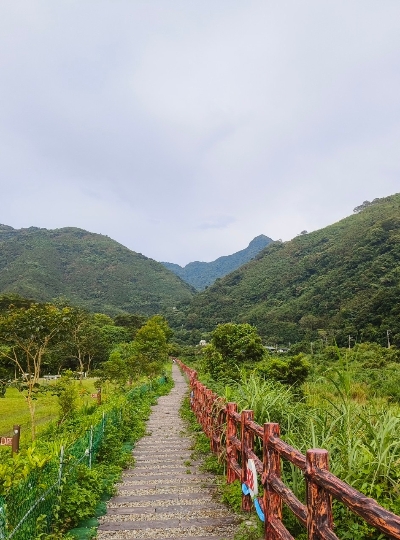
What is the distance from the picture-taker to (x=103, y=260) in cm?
13712

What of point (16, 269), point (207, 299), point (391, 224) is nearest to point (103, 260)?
point (16, 269)

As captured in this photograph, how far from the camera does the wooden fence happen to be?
2.05m

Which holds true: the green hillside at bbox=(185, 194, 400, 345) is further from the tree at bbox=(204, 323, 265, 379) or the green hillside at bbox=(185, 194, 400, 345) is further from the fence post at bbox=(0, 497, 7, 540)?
the fence post at bbox=(0, 497, 7, 540)

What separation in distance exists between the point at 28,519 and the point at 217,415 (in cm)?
362

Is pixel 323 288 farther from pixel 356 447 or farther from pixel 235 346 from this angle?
pixel 356 447

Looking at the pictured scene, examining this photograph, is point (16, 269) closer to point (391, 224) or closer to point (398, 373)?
point (391, 224)

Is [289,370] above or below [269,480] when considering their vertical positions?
below

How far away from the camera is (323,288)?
7356 centimetres

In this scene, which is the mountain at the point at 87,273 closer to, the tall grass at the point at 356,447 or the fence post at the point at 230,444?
the fence post at the point at 230,444

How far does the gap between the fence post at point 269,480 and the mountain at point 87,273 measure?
89.8 m

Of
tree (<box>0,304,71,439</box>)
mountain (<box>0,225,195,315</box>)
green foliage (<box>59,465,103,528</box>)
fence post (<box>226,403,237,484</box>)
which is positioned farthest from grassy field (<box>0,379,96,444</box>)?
mountain (<box>0,225,195,315</box>)

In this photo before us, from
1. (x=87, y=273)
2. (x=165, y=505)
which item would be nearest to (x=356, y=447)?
(x=165, y=505)

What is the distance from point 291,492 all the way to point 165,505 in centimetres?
228

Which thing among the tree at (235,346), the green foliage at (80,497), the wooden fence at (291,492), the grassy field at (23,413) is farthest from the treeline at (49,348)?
the wooden fence at (291,492)
